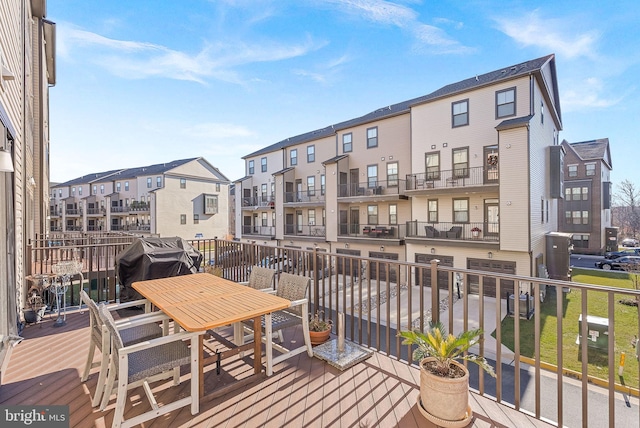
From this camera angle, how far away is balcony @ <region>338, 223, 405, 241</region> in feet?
54.9

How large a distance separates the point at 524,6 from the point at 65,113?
78.1ft

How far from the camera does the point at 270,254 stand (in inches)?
204

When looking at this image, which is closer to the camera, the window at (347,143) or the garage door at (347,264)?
the garage door at (347,264)

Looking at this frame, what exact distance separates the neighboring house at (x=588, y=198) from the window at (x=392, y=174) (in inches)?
749

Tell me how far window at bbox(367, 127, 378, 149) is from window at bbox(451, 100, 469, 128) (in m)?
5.08

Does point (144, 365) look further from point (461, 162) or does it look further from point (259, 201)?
point (259, 201)

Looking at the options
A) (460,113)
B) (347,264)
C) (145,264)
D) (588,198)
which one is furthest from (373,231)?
(588,198)

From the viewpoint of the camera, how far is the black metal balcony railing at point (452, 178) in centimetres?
1320

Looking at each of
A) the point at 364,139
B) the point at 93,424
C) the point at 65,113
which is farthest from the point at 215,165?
the point at 93,424

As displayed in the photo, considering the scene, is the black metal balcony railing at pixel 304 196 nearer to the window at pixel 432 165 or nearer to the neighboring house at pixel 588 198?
the window at pixel 432 165

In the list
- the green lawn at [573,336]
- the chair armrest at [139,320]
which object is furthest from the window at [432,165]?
Answer: the chair armrest at [139,320]

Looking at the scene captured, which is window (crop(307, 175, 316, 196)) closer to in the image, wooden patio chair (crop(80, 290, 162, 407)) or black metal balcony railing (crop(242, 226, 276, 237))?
black metal balcony railing (crop(242, 226, 276, 237))

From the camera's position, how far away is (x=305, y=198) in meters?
22.4

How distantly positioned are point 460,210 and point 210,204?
85.0 ft
